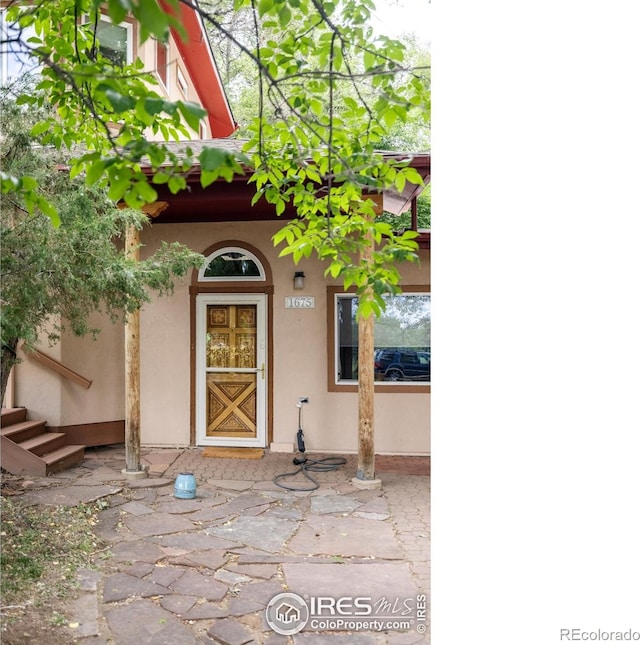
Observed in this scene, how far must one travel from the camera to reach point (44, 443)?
5914mm

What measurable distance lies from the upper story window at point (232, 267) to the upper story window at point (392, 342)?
1.15 m

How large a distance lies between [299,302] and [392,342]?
51.4 inches

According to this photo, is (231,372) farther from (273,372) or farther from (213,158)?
(213,158)

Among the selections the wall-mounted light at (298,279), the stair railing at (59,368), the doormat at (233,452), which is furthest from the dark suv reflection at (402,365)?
the stair railing at (59,368)

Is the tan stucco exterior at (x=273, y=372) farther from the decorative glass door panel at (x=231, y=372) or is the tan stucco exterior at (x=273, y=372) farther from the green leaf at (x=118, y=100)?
the green leaf at (x=118, y=100)

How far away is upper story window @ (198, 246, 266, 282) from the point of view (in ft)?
23.1

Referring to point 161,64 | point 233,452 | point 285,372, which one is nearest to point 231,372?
point 285,372

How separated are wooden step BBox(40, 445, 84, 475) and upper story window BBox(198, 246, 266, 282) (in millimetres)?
2553

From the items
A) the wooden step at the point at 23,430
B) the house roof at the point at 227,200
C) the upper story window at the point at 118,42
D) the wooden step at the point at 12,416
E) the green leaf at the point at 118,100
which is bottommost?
the wooden step at the point at 23,430

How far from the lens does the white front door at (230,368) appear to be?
706 centimetres

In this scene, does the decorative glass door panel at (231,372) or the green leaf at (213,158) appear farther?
the decorative glass door panel at (231,372)
